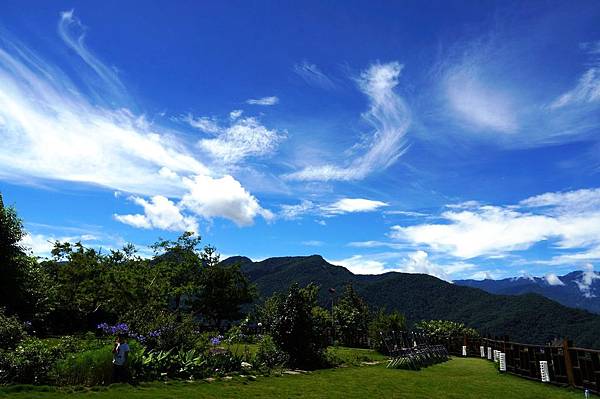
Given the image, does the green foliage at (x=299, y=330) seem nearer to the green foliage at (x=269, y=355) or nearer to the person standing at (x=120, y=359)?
the green foliage at (x=269, y=355)

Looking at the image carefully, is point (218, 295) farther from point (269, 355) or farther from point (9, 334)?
point (9, 334)

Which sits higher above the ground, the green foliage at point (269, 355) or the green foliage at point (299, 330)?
the green foliage at point (299, 330)

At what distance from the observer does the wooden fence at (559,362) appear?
43.9 ft

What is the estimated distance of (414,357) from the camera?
20719mm

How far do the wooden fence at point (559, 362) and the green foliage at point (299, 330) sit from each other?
822cm

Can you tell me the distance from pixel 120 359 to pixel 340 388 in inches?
253

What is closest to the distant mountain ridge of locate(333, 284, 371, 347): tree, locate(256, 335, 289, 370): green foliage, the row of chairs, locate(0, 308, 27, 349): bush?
locate(333, 284, 371, 347): tree

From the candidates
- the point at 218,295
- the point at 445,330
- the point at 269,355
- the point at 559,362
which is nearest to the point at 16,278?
the point at 269,355

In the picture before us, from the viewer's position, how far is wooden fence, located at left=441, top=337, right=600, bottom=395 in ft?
43.9

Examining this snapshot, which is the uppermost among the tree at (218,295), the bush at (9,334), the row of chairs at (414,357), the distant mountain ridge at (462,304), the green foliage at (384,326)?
the distant mountain ridge at (462,304)

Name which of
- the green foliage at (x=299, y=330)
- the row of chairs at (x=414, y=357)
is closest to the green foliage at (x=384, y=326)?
the row of chairs at (x=414, y=357)

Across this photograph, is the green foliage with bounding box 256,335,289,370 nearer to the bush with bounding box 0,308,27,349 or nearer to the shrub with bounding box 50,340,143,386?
the shrub with bounding box 50,340,143,386

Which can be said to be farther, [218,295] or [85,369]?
[218,295]

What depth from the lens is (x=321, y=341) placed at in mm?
19453
